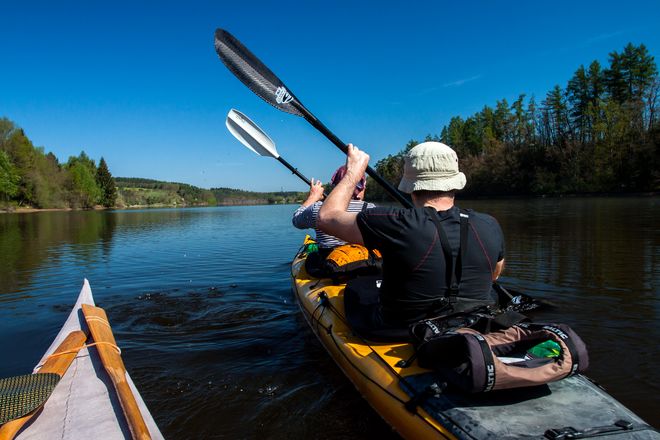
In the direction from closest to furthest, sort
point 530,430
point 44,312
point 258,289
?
point 530,430 < point 44,312 < point 258,289

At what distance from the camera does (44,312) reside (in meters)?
7.58

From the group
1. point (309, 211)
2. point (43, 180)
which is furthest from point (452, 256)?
point (43, 180)

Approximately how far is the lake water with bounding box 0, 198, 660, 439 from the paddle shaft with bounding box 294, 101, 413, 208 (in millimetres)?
2078

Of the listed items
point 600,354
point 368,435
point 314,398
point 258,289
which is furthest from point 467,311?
point 258,289

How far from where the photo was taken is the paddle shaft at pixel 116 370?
251 centimetres

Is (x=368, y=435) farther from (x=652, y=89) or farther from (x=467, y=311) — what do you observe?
(x=652, y=89)

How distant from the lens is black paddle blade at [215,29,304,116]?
4.86m

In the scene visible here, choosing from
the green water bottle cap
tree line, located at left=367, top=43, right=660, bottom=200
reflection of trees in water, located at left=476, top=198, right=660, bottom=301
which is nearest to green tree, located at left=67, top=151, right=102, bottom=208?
tree line, located at left=367, top=43, right=660, bottom=200

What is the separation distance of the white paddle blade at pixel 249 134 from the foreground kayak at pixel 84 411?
4733 mm

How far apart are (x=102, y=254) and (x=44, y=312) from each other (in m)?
8.25

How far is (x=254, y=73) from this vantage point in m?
4.97

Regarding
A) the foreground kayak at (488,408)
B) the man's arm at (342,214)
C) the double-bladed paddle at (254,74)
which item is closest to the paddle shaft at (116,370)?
the foreground kayak at (488,408)

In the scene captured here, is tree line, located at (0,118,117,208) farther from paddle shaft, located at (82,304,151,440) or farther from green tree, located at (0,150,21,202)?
paddle shaft, located at (82,304,151,440)

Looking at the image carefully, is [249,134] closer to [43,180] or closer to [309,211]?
[309,211]
